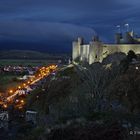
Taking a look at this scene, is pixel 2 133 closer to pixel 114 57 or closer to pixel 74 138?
pixel 74 138

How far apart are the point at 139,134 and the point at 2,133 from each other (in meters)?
18.1

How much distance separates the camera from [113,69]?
7038 cm

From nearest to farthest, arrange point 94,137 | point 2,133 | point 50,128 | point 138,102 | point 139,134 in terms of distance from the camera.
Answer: point 94,137, point 139,134, point 50,128, point 2,133, point 138,102

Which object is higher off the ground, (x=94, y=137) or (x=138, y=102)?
(x=94, y=137)

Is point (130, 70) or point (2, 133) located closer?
point (2, 133)

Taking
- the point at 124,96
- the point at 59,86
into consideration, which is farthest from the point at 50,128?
the point at 59,86

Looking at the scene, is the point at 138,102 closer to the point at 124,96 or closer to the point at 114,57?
the point at 124,96

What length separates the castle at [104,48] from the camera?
294 ft

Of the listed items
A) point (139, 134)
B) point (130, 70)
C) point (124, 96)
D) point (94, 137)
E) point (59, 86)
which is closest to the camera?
point (94, 137)

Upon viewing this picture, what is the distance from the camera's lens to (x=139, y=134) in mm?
19516

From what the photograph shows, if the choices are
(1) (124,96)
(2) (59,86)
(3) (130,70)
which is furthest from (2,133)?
(2) (59,86)

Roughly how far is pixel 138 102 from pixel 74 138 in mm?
32288

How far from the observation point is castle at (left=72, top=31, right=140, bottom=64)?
89.5 m

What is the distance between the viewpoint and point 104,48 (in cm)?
9369
